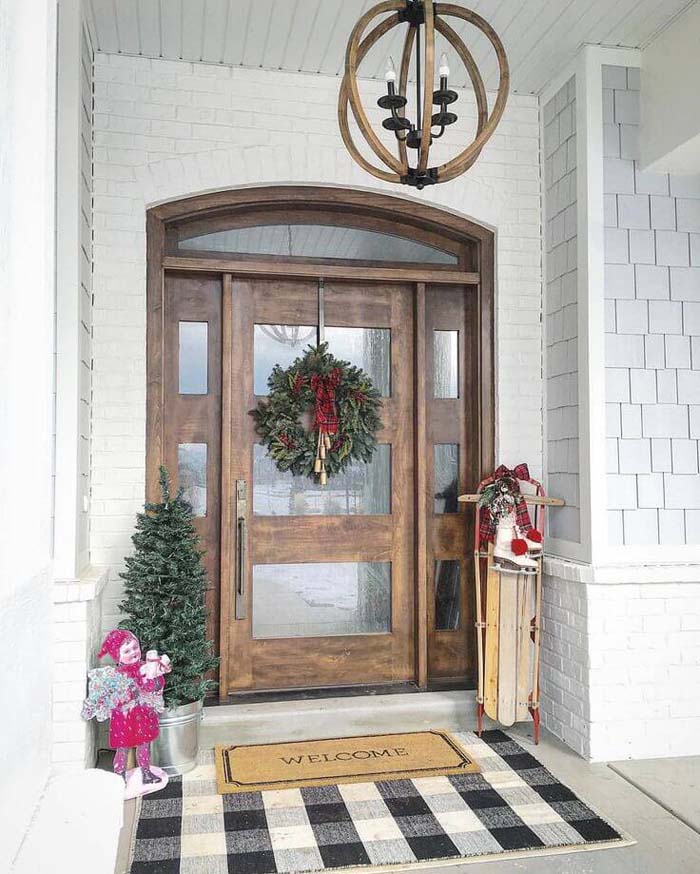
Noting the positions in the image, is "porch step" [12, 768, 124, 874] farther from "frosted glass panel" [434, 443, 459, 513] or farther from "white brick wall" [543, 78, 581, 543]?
"frosted glass panel" [434, 443, 459, 513]

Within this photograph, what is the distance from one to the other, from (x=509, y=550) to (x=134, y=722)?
1.76 metres

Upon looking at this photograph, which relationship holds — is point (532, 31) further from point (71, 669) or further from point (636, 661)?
point (71, 669)

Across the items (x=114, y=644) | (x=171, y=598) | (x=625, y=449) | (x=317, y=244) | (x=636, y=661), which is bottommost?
(x=636, y=661)

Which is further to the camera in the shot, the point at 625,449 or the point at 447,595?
the point at 447,595

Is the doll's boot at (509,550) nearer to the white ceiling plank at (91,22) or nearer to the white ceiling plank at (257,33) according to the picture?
the white ceiling plank at (257,33)

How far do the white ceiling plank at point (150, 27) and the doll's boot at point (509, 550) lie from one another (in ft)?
8.90

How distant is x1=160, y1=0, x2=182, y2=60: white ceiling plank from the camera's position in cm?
336

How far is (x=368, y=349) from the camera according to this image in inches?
165

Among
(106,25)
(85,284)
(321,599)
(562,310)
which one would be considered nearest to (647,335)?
(562,310)

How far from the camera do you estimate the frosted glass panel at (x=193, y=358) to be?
13.1 feet

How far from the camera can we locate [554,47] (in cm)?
368

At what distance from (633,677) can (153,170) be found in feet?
10.5

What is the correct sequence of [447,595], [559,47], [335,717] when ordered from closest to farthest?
[559,47]
[335,717]
[447,595]

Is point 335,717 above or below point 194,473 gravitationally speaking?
below
